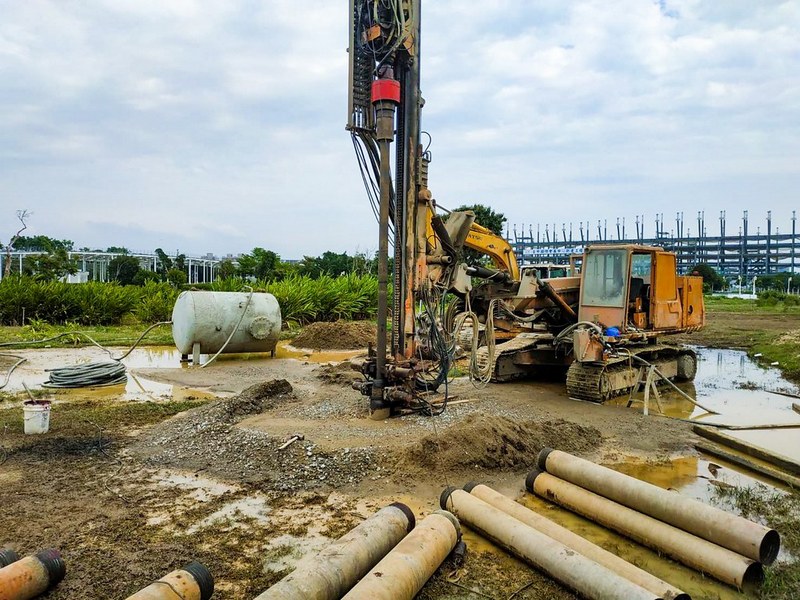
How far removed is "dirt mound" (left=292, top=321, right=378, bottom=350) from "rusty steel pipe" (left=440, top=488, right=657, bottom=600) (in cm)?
1286

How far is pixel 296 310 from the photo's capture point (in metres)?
22.0

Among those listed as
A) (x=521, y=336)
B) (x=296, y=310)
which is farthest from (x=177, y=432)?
(x=296, y=310)

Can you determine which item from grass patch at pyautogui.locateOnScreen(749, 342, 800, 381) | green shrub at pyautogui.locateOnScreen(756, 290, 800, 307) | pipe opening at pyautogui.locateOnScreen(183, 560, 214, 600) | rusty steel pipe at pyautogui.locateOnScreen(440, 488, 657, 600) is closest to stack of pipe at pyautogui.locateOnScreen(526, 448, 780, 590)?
rusty steel pipe at pyautogui.locateOnScreen(440, 488, 657, 600)

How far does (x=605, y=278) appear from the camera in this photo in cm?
1095

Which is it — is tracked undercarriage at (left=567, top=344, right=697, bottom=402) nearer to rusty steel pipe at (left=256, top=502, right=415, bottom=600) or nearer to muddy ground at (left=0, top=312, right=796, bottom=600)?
muddy ground at (left=0, top=312, right=796, bottom=600)

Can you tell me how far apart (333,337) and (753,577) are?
1461cm

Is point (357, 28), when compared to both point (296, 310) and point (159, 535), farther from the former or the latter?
point (296, 310)

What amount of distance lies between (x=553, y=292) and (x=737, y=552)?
23.2 ft

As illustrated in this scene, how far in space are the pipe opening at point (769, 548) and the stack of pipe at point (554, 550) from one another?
3.11ft

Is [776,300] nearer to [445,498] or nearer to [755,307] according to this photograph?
[755,307]

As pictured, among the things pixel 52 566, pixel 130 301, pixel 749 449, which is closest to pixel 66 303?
pixel 130 301

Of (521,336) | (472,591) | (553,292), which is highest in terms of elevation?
(553,292)

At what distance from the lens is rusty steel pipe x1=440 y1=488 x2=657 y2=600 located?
368 cm

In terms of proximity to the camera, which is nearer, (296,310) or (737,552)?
(737,552)
